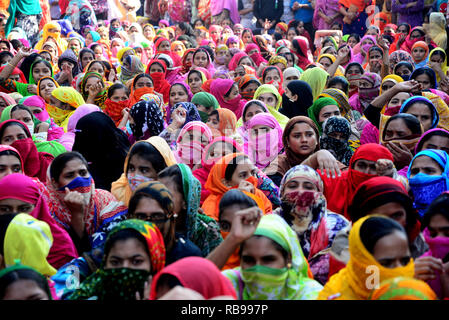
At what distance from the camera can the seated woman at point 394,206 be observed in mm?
2809

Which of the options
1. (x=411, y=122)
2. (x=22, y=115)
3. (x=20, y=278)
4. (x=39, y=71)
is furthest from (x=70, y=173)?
(x=39, y=71)

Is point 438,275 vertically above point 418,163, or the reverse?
point 418,163

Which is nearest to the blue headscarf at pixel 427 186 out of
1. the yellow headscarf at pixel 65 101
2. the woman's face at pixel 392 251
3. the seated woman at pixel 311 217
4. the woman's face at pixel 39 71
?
the seated woman at pixel 311 217

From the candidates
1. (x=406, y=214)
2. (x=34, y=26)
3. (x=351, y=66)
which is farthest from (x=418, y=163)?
(x=34, y=26)

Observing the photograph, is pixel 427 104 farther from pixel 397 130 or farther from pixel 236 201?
pixel 236 201

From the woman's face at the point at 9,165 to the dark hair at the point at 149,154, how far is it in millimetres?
759

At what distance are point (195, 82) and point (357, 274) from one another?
5.30 m

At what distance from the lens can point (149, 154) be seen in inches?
138

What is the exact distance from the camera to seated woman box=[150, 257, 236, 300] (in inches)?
78.6

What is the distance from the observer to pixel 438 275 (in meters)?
2.46

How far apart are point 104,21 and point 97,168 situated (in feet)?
28.5

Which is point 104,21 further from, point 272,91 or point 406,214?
point 406,214

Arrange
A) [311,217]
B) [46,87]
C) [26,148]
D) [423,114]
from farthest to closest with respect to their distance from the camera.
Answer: [46,87] → [423,114] → [26,148] → [311,217]

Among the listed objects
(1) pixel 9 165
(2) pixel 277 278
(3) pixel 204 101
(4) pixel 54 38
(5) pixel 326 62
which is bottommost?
(2) pixel 277 278
